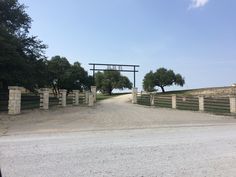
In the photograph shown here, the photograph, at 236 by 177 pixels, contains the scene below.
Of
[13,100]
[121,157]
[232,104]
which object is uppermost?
[13,100]

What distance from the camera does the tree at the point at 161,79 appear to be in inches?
3255

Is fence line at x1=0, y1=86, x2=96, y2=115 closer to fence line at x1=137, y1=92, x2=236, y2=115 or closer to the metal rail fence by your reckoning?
the metal rail fence

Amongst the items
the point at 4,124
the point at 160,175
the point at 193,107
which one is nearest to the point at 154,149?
the point at 160,175

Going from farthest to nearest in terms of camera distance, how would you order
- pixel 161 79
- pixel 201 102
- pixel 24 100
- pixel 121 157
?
pixel 161 79, pixel 201 102, pixel 24 100, pixel 121 157

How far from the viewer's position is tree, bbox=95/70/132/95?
9925cm

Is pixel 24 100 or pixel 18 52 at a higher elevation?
pixel 18 52

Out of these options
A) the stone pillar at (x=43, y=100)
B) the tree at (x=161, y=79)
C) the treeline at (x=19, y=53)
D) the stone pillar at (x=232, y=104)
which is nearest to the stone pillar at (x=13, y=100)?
the treeline at (x=19, y=53)

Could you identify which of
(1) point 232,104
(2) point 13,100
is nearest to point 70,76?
(1) point 232,104

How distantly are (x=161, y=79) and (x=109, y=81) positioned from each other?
2104 centimetres

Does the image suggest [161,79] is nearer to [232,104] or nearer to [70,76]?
[70,76]

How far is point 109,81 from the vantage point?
9975cm

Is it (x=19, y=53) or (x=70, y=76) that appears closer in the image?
(x=19, y=53)

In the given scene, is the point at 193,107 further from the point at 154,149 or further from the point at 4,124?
the point at 154,149

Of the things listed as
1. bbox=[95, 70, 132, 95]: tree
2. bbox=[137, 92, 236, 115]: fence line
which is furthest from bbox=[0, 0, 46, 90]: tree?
bbox=[95, 70, 132, 95]: tree
